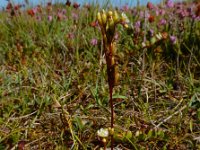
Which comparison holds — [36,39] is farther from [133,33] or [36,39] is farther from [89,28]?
[133,33]

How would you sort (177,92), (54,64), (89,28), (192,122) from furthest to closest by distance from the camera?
1. (89,28)
2. (54,64)
3. (177,92)
4. (192,122)

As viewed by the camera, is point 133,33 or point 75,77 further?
point 133,33

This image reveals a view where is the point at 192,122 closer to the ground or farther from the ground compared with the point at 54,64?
closer to the ground

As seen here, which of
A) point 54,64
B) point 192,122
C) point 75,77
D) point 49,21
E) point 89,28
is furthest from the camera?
point 49,21

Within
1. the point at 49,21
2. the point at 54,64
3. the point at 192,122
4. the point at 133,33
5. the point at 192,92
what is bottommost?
the point at 192,122

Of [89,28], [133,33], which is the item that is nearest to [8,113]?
[133,33]

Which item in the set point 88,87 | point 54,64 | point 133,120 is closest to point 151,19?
point 54,64
